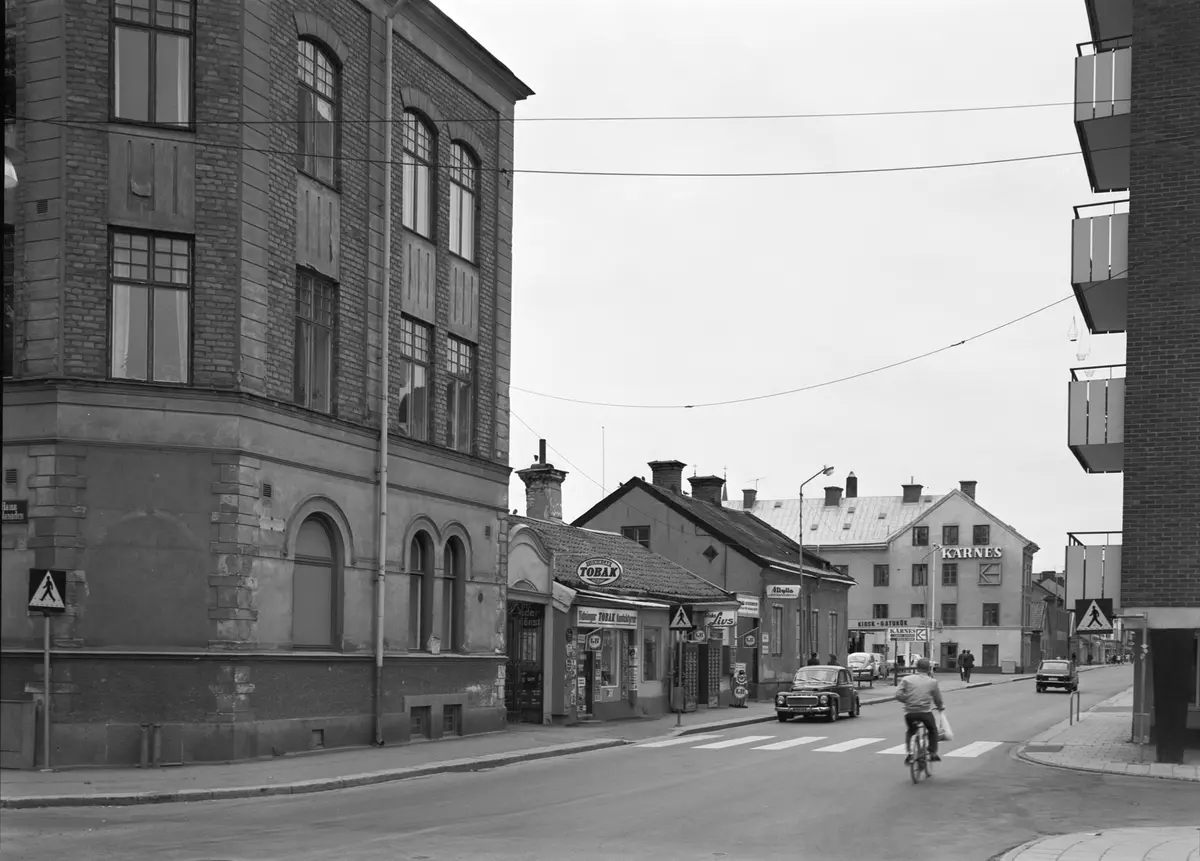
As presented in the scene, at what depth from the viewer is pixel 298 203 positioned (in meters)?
23.1

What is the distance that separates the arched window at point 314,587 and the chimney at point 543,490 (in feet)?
62.7

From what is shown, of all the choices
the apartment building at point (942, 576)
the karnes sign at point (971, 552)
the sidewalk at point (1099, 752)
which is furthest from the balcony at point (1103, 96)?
the karnes sign at point (971, 552)

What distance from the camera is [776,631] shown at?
52875 mm

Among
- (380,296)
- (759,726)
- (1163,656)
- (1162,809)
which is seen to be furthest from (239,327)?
(759,726)

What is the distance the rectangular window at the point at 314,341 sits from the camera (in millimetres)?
23219

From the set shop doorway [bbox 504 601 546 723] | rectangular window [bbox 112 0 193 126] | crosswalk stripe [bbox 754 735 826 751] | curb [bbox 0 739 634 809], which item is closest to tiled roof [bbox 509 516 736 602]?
shop doorway [bbox 504 601 546 723]

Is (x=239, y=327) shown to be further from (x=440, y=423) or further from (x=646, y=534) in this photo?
(x=646, y=534)

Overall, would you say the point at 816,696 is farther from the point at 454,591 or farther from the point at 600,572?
the point at 454,591

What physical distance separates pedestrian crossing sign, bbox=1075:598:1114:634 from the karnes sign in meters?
74.5

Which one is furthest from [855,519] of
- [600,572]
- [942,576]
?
[600,572]

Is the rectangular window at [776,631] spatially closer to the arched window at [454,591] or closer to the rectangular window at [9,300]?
the arched window at [454,591]

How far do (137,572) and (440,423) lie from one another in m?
8.45

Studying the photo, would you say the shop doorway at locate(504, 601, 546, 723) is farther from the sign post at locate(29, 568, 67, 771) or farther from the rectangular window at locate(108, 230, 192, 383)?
the sign post at locate(29, 568, 67, 771)

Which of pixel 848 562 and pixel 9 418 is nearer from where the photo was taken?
pixel 9 418
